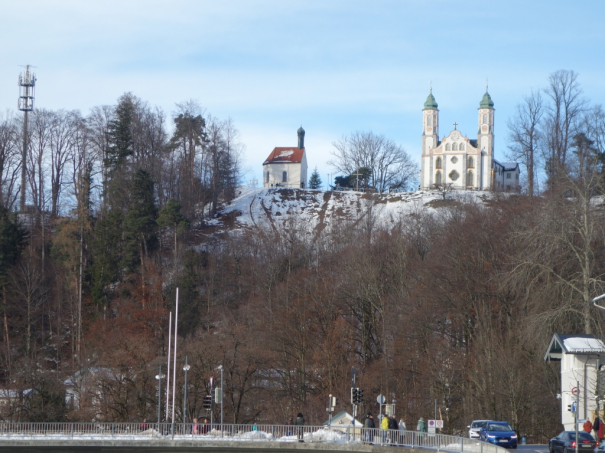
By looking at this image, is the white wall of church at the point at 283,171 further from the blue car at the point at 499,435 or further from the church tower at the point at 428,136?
the blue car at the point at 499,435

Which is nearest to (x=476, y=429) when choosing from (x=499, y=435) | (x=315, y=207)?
(x=499, y=435)

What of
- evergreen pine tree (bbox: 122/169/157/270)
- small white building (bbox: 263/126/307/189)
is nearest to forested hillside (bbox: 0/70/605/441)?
evergreen pine tree (bbox: 122/169/157/270)

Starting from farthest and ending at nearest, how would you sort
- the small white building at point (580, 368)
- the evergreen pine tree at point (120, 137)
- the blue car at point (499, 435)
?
the evergreen pine tree at point (120, 137) → the small white building at point (580, 368) → the blue car at point (499, 435)

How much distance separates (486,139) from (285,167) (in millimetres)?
34546

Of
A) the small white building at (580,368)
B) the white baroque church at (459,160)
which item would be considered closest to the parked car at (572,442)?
the small white building at (580,368)

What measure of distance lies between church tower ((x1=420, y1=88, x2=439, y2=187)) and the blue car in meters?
97.7

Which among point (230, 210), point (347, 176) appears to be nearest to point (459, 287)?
point (230, 210)

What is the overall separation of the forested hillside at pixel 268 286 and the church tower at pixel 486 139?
823 inches

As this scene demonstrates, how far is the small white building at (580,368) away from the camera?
38.0 meters

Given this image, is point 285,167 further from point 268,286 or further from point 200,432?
point 200,432

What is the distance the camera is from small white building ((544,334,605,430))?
38.0 meters

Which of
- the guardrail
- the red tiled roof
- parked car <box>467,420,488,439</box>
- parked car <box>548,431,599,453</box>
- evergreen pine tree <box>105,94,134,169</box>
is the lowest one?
the guardrail

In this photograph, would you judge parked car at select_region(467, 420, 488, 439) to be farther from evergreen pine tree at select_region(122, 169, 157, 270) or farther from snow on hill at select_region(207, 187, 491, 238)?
snow on hill at select_region(207, 187, 491, 238)

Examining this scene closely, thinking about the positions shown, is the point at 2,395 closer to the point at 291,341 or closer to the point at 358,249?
the point at 291,341
